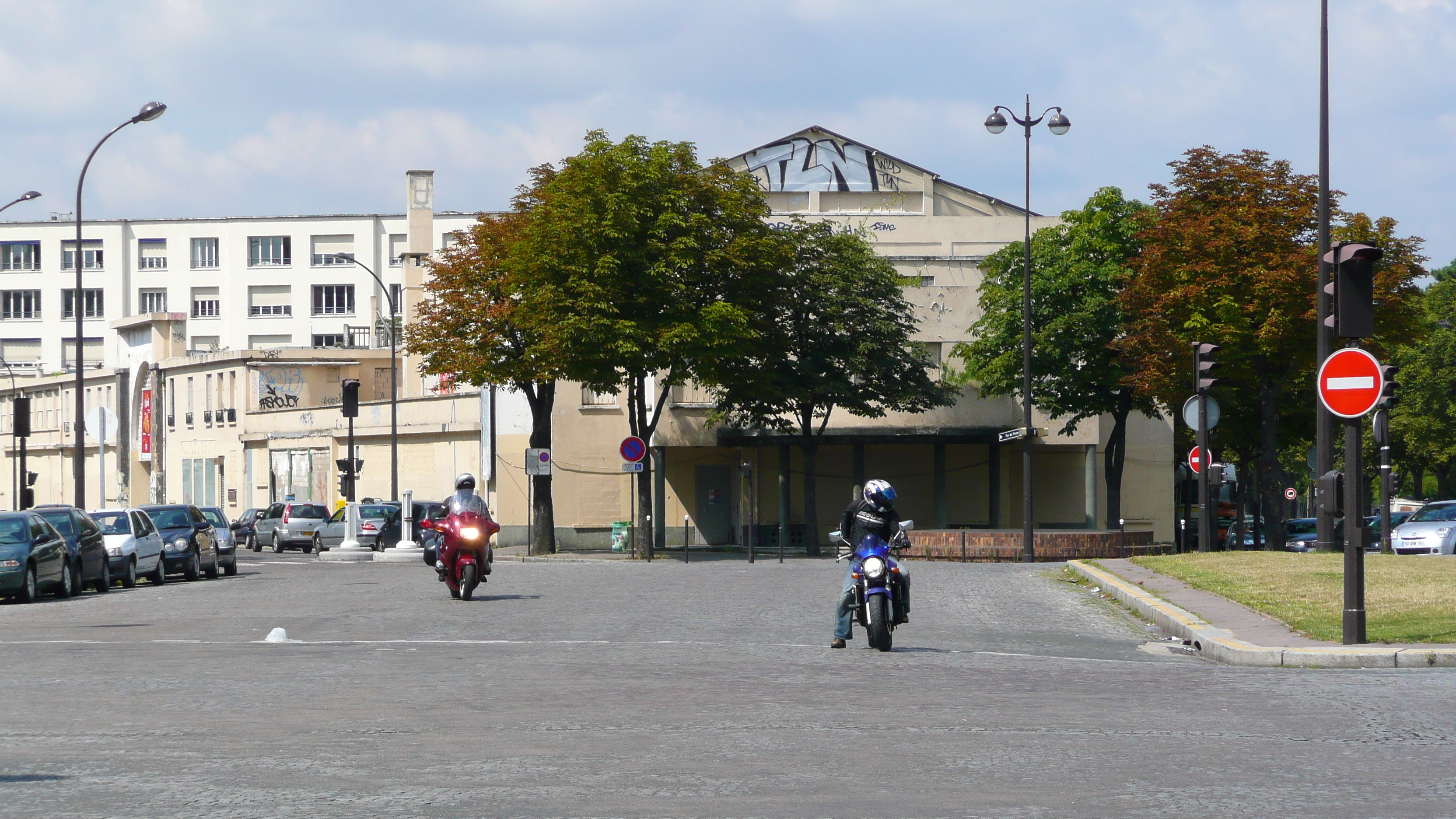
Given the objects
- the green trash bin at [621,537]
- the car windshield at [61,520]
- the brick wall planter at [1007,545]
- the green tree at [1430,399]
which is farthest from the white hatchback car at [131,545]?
the green tree at [1430,399]

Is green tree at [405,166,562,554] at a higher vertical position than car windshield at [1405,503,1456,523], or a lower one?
higher

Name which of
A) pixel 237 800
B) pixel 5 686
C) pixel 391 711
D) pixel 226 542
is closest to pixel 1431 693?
pixel 391 711

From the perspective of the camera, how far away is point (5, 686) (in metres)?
12.3

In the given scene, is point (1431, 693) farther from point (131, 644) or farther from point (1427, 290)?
point (1427, 290)

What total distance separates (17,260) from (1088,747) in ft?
333

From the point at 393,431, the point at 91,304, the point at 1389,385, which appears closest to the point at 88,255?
the point at 91,304

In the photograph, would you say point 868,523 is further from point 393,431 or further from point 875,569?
point 393,431

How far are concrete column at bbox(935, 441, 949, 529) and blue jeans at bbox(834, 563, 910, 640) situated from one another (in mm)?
35647

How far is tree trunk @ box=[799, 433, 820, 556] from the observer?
4578cm

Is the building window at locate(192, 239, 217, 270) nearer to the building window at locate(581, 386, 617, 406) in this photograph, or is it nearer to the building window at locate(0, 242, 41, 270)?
the building window at locate(0, 242, 41, 270)

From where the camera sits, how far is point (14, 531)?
80.3 feet

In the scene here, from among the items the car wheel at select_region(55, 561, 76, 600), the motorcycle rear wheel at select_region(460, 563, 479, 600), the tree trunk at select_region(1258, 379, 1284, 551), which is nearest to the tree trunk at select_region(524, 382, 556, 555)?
the car wheel at select_region(55, 561, 76, 600)

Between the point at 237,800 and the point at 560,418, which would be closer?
the point at 237,800

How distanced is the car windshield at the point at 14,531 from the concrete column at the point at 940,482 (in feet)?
101
